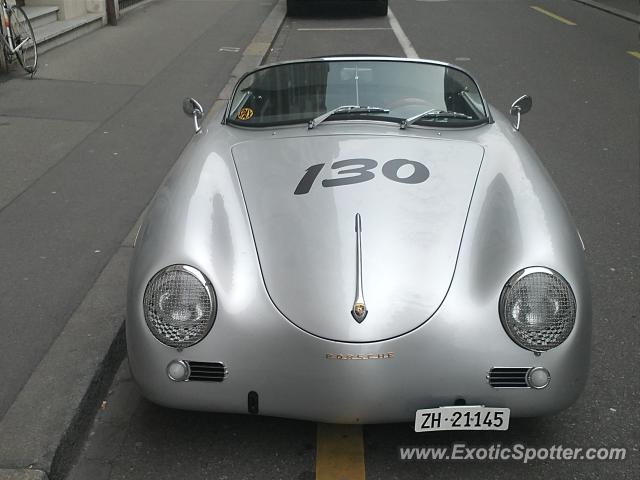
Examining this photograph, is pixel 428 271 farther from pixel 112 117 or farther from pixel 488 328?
pixel 112 117

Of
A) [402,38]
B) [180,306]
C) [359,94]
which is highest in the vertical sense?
[359,94]

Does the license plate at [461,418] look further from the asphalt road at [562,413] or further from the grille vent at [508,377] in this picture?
the asphalt road at [562,413]

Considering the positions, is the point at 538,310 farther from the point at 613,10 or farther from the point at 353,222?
the point at 613,10

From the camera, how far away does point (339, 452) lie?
10.7ft

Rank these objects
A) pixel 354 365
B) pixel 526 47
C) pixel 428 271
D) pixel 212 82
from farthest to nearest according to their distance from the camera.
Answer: pixel 526 47 → pixel 212 82 → pixel 428 271 → pixel 354 365

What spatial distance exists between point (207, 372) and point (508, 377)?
1.08 meters

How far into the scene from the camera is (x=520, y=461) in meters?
3.20

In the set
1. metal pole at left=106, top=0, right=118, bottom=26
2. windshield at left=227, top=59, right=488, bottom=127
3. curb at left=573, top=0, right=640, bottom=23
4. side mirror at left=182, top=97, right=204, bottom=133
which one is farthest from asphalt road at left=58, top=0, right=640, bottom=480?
metal pole at left=106, top=0, right=118, bottom=26

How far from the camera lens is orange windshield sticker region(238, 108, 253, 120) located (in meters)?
4.43

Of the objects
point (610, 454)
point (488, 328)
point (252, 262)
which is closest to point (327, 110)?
point (252, 262)

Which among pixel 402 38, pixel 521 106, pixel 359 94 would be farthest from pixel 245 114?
pixel 402 38

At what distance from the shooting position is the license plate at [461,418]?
2.90 meters

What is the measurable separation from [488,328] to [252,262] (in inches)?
36.0

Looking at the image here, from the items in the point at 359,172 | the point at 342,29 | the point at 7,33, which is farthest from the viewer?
the point at 342,29
